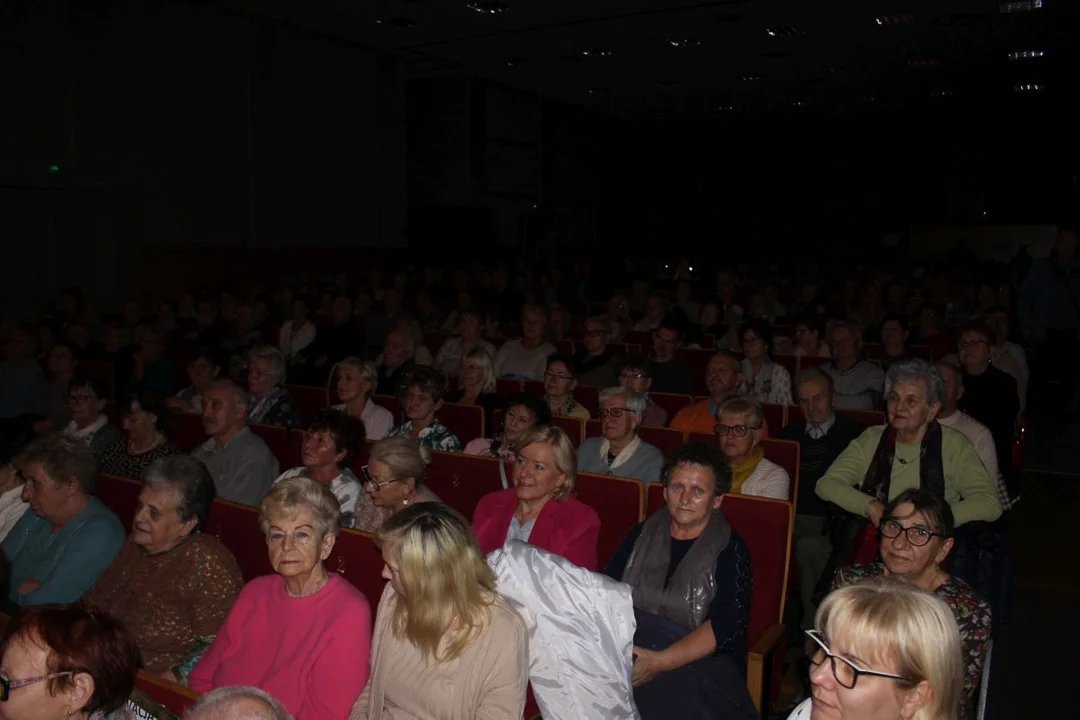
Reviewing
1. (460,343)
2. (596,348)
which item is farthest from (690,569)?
(460,343)

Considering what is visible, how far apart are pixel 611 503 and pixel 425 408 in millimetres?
1437

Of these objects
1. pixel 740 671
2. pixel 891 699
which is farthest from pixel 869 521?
pixel 891 699

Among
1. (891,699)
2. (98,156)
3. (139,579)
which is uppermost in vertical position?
(98,156)

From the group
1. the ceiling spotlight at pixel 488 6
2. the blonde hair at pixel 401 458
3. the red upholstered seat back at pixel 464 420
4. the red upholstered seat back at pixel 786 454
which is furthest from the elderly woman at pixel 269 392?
the ceiling spotlight at pixel 488 6

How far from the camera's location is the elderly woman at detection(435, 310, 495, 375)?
702cm

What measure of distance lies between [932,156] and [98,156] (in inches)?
656

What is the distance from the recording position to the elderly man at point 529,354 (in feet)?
21.7

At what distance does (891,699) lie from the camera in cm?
160

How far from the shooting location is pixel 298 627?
8.35ft

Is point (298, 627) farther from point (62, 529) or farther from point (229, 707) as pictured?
point (62, 529)

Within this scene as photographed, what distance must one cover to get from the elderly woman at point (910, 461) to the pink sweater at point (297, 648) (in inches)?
73.9

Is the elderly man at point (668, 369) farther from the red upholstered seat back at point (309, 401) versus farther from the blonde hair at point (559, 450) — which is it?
the blonde hair at point (559, 450)

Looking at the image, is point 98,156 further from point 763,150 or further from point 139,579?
point 763,150

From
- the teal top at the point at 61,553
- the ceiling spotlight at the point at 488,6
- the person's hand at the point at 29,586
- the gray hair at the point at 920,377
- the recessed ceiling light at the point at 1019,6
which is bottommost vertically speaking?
the person's hand at the point at 29,586
